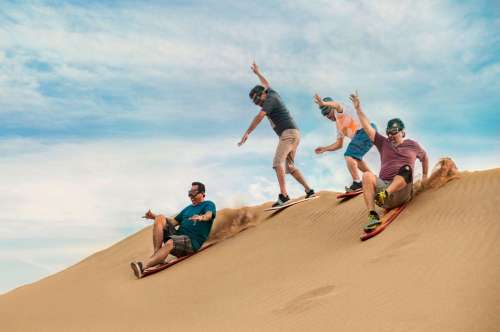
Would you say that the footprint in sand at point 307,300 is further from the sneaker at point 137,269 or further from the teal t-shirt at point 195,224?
the sneaker at point 137,269

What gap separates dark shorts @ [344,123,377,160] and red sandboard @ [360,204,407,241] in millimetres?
1573

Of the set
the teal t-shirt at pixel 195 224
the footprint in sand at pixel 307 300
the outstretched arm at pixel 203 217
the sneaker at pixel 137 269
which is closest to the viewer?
the footprint in sand at pixel 307 300

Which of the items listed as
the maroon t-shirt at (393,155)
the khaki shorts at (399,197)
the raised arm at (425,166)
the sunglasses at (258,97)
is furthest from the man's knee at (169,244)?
the raised arm at (425,166)

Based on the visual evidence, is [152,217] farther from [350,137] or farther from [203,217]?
[350,137]

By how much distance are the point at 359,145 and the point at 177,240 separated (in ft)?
Result: 11.8

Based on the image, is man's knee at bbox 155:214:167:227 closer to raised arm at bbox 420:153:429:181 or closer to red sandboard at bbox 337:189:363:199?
red sandboard at bbox 337:189:363:199

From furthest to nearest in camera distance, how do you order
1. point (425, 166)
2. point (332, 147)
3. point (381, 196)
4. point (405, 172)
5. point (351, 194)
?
point (351, 194)
point (332, 147)
point (425, 166)
point (405, 172)
point (381, 196)

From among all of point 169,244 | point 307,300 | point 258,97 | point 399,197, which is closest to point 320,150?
point 258,97

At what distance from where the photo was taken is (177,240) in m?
10.4

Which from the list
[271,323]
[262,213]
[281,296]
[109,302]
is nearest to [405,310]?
[271,323]

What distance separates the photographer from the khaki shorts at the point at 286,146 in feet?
35.6

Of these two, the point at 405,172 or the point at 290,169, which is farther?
the point at 290,169

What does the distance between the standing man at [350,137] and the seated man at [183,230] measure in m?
2.30

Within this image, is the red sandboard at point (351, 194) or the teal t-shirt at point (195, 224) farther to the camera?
the red sandboard at point (351, 194)
